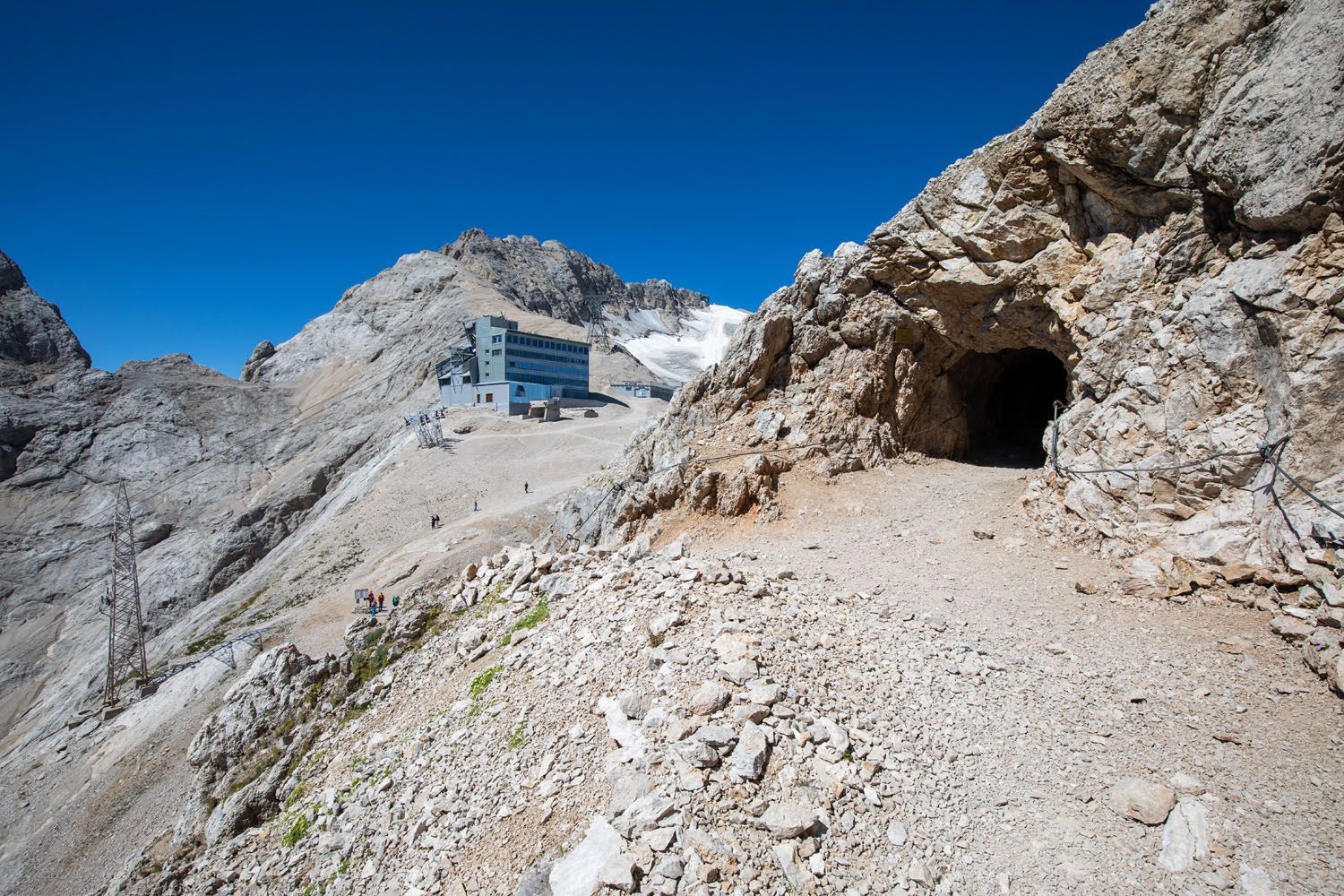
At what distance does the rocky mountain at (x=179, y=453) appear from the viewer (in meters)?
48.5

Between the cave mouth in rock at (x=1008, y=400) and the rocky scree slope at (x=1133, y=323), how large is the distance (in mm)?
1922

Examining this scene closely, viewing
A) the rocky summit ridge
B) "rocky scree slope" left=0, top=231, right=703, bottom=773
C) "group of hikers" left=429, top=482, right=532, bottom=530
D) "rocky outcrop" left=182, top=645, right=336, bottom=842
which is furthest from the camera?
"rocky scree slope" left=0, top=231, right=703, bottom=773

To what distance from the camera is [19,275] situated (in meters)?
95.9

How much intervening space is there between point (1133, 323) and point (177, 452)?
100644mm

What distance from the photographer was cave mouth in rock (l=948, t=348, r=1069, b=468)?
2281 cm

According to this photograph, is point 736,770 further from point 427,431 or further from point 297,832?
point 427,431

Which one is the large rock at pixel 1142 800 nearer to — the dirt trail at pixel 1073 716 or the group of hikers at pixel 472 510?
the dirt trail at pixel 1073 716

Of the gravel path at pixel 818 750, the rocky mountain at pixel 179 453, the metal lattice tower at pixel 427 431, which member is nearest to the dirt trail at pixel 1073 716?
the gravel path at pixel 818 750

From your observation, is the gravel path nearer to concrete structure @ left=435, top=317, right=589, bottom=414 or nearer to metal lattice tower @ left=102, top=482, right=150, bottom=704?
metal lattice tower @ left=102, top=482, right=150, bottom=704

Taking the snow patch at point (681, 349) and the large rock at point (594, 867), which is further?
the snow patch at point (681, 349)

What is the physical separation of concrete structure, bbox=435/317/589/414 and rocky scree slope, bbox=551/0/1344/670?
51.0m

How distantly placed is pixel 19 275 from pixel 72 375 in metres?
23.0

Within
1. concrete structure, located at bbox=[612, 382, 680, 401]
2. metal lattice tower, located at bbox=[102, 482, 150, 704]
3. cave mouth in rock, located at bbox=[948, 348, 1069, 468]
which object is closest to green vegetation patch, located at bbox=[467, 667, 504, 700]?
cave mouth in rock, located at bbox=[948, 348, 1069, 468]

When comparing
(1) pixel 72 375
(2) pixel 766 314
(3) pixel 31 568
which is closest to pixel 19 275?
(1) pixel 72 375
